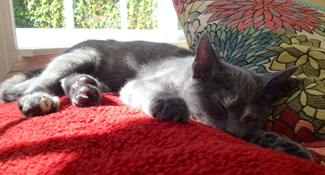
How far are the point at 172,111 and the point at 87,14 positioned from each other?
2142 millimetres

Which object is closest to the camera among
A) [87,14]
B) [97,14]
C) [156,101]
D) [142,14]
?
[156,101]

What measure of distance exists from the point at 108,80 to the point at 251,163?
4.02 ft

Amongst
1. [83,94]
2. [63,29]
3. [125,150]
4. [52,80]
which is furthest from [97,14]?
[125,150]

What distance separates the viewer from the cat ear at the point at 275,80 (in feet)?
3.21

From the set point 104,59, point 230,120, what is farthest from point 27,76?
point 230,120

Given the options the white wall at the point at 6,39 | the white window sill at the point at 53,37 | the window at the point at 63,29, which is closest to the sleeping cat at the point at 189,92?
the white wall at the point at 6,39

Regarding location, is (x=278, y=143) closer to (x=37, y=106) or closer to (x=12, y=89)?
(x=37, y=106)

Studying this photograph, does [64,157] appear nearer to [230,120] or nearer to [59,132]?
[59,132]

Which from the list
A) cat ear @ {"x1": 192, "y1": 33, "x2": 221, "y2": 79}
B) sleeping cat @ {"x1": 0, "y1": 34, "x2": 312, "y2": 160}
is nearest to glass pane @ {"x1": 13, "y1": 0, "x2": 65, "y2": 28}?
A: sleeping cat @ {"x1": 0, "y1": 34, "x2": 312, "y2": 160}

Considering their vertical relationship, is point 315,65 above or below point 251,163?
above

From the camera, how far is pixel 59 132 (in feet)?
2.54

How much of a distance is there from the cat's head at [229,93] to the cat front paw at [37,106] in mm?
652

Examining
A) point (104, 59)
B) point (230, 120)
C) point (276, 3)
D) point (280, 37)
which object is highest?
point (276, 3)

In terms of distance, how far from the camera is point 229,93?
982 mm
